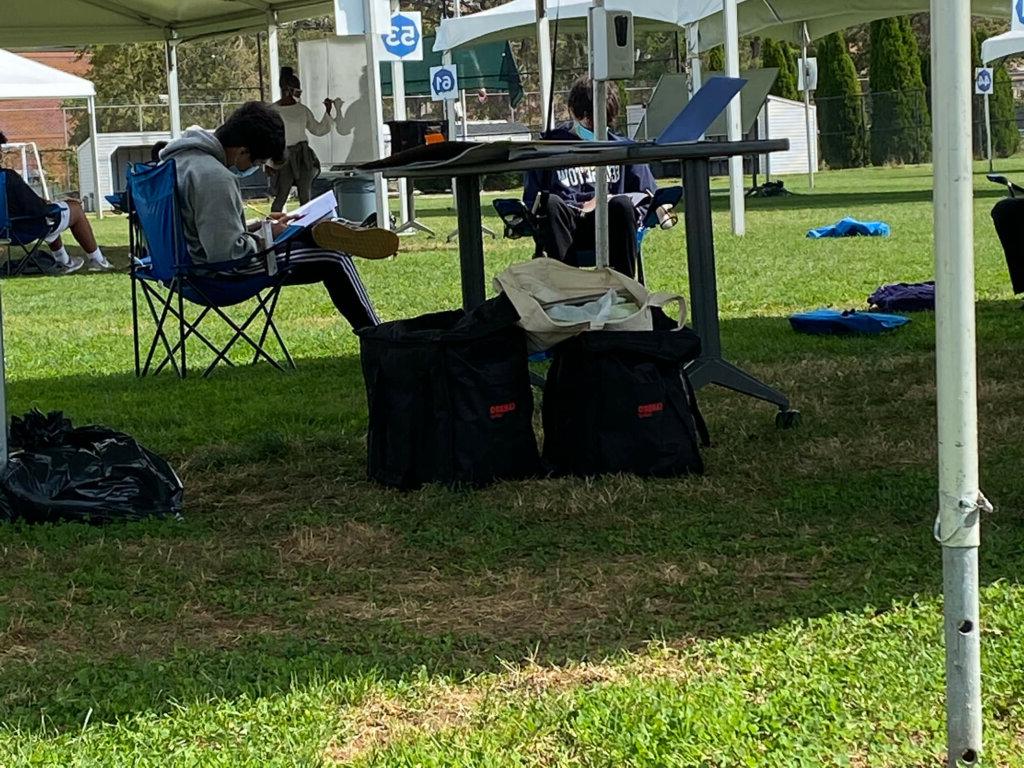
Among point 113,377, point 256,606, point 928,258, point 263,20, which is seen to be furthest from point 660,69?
point 256,606

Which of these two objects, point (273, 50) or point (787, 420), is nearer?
point (787, 420)

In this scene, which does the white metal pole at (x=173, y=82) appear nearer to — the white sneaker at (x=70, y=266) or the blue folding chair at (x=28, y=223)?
the white sneaker at (x=70, y=266)

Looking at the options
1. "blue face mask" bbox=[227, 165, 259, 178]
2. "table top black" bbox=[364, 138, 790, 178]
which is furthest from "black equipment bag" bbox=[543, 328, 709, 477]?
"blue face mask" bbox=[227, 165, 259, 178]

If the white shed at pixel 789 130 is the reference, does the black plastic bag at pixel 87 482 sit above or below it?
below

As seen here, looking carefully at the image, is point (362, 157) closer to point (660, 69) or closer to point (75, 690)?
point (75, 690)

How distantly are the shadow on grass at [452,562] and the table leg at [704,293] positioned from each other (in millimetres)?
137

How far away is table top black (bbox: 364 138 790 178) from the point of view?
3959mm

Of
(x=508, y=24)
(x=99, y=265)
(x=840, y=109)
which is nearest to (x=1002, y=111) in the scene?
(x=840, y=109)

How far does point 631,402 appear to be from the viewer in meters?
3.88

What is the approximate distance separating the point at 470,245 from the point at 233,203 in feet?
4.39

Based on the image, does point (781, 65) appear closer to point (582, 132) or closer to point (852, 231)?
Result: point (852, 231)

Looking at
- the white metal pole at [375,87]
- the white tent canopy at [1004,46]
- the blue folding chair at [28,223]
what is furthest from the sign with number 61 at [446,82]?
the white tent canopy at [1004,46]

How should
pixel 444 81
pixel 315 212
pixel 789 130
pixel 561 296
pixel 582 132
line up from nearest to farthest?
pixel 561 296 → pixel 315 212 → pixel 582 132 → pixel 444 81 → pixel 789 130

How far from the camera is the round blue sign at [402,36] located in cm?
1348
